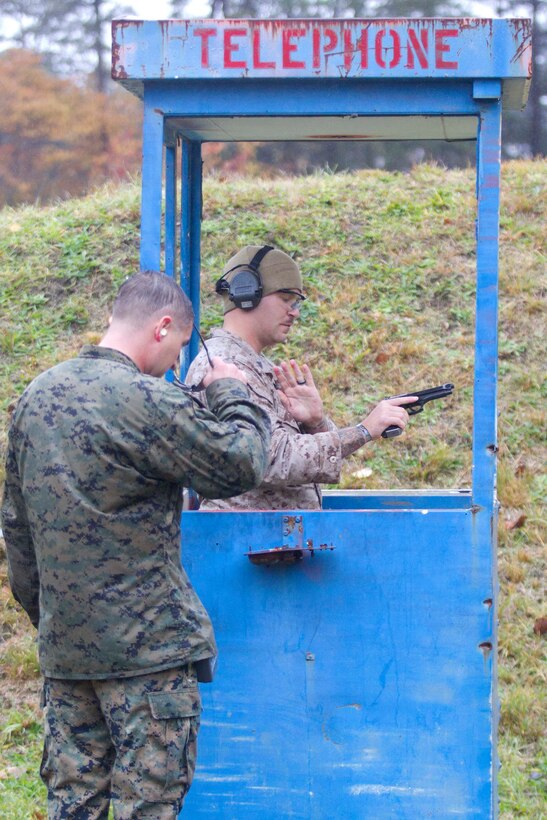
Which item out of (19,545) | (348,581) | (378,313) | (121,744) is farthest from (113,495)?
(378,313)

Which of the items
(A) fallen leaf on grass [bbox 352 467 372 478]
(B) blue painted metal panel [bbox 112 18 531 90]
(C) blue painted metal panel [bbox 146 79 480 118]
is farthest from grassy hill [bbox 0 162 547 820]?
(B) blue painted metal panel [bbox 112 18 531 90]

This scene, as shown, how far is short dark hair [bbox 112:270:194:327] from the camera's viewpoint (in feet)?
8.51

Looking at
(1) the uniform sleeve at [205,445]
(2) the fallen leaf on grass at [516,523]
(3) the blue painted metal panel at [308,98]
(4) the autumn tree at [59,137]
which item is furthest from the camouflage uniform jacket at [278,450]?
(4) the autumn tree at [59,137]

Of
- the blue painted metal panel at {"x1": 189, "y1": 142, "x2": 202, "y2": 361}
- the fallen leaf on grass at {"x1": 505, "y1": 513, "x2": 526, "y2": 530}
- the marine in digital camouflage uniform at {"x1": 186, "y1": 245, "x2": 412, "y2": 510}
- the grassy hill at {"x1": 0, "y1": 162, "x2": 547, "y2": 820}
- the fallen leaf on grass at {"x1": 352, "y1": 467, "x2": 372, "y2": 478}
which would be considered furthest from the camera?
the fallen leaf on grass at {"x1": 352, "y1": 467, "x2": 372, "y2": 478}

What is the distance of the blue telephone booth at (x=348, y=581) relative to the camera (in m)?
3.06

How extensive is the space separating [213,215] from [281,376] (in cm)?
566

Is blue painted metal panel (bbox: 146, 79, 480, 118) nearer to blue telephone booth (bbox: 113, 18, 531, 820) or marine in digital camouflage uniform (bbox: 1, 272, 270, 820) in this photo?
blue telephone booth (bbox: 113, 18, 531, 820)

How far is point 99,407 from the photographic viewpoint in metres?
2.43

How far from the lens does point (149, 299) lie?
2.59 meters

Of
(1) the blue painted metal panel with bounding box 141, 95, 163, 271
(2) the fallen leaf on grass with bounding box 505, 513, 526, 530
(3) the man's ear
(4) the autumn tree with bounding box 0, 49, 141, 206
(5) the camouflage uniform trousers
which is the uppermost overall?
(4) the autumn tree with bounding box 0, 49, 141, 206

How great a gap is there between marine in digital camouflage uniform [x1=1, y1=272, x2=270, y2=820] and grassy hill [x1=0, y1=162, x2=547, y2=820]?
6.98 ft

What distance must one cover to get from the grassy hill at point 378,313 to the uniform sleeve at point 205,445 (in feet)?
8.28

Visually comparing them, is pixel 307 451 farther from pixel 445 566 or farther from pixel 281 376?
pixel 445 566

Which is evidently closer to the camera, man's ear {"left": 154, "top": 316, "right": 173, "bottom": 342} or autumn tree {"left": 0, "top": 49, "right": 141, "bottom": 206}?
man's ear {"left": 154, "top": 316, "right": 173, "bottom": 342}
